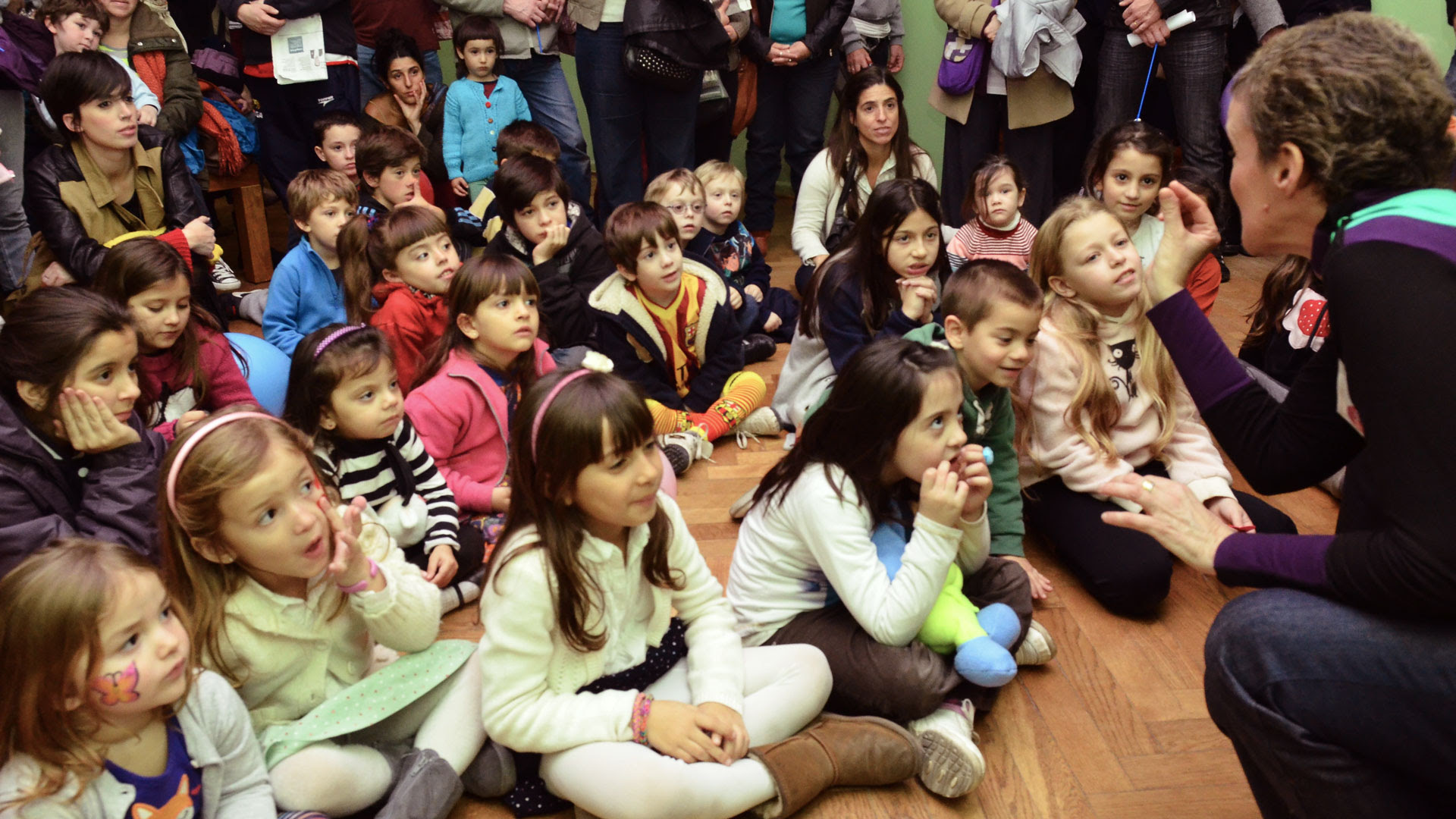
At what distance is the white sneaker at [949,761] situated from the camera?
68.9 inches

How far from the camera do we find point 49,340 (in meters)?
1.94

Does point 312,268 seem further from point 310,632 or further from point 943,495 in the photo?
point 943,495

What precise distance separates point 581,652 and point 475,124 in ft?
9.98

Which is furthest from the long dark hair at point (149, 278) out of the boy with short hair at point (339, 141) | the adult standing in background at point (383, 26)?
the adult standing in background at point (383, 26)

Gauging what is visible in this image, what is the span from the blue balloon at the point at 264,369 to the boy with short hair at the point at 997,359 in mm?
1655

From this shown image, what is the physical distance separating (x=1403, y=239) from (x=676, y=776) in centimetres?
117

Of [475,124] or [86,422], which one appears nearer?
[86,422]

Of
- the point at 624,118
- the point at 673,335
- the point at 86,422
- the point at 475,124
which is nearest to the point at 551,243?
the point at 673,335

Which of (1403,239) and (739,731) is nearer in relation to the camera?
(1403,239)

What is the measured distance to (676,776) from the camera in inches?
62.7

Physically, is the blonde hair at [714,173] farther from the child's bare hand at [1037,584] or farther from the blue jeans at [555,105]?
the child's bare hand at [1037,584]

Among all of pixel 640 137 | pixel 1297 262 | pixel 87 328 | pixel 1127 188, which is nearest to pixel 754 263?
pixel 640 137

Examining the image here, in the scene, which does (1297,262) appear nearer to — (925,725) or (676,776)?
(925,725)

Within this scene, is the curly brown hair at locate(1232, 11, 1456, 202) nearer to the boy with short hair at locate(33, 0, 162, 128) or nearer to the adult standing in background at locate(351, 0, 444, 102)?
the boy with short hair at locate(33, 0, 162, 128)
